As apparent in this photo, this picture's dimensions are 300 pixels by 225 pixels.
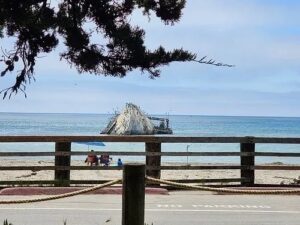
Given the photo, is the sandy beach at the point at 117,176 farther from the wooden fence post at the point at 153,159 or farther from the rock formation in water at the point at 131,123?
the rock formation in water at the point at 131,123

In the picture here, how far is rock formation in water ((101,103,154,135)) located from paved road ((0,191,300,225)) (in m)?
76.5

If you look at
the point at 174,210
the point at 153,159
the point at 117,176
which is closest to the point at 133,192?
the point at 174,210

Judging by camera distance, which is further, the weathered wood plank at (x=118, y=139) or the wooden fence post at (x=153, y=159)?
the wooden fence post at (x=153, y=159)

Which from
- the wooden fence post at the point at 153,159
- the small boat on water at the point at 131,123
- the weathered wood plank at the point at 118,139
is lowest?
the wooden fence post at the point at 153,159

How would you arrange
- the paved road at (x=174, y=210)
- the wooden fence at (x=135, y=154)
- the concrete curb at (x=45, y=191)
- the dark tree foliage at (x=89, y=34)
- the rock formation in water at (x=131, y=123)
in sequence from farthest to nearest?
the rock formation in water at (x=131, y=123), the wooden fence at (x=135, y=154), the concrete curb at (x=45, y=191), the paved road at (x=174, y=210), the dark tree foliage at (x=89, y=34)

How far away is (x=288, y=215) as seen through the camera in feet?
33.8

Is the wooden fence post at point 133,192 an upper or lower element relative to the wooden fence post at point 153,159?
lower

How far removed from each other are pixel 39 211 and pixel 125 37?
A: 6052 mm

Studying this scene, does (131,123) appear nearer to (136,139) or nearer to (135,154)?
(135,154)

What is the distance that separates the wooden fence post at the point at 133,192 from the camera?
16.8 ft

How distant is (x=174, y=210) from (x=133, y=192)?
565 cm

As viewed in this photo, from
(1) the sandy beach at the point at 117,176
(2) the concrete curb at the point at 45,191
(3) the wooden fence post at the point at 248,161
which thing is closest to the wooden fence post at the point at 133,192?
(2) the concrete curb at the point at 45,191

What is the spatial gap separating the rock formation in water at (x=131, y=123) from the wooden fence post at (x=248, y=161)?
75.1 m

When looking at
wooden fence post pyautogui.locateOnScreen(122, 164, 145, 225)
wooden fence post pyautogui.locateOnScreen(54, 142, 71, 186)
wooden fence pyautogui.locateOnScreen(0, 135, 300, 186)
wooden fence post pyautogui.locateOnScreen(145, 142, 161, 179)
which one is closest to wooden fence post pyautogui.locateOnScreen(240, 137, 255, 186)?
wooden fence pyautogui.locateOnScreen(0, 135, 300, 186)
